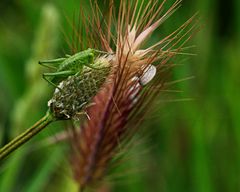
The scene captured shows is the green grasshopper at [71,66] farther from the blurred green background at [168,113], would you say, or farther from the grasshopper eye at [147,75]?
the blurred green background at [168,113]

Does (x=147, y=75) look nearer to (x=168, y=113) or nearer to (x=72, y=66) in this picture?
(x=72, y=66)

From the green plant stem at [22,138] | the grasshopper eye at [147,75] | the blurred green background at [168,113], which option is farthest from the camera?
the blurred green background at [168,113]

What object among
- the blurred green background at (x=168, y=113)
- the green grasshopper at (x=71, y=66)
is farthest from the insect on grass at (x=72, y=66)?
the blurred green background at (x=168, y=113)

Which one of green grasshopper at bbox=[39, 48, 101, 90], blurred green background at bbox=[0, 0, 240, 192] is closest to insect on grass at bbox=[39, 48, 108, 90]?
green grasshopper at bbox=[39, 48, 101, 90]

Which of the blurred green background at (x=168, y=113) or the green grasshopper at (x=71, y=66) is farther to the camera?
the blurred green background at (x=168, y=113)

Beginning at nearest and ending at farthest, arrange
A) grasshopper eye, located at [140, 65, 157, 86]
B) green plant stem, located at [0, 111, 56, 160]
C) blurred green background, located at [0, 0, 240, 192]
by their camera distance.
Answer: green plant stem, located at [0, 111, 56, 160] < grasshopper eye, located at [140, 65, 157, 86] < blurred green background, located at [0, 0, 240, 192]

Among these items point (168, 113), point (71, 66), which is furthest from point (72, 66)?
point (168, 113)

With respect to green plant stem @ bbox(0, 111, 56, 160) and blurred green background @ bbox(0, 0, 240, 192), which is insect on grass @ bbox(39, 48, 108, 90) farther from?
blurred green background @ bbox(0, 0, 240, 192)

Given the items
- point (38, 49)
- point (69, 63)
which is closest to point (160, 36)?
point (38, 49)

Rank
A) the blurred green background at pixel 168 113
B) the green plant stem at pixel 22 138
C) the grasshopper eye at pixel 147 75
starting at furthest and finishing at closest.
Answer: the blurred green background at pixel 168 113
the grasshopper eye at pixel 147 75
the green plant stem at pixel 22 138
